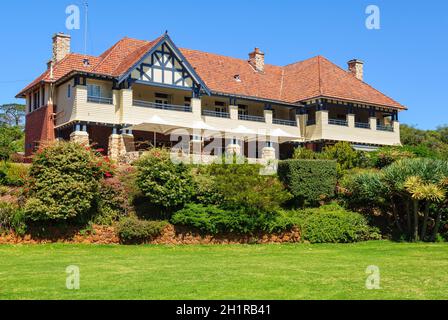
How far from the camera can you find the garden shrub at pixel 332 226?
2231 centimetres

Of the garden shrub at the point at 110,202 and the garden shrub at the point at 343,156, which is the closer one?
the garden shrub at the point at 110,202

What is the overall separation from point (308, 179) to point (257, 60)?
17342mm

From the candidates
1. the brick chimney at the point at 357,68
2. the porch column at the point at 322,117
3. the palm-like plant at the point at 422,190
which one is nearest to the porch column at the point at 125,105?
the porch column at the point at 322,117

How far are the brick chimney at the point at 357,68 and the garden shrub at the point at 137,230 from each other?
84.6 feet

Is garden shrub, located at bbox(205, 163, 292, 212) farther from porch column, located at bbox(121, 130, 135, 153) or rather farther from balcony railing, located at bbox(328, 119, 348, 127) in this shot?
balcony railing, located at bbox(328, 119, 348, 127)

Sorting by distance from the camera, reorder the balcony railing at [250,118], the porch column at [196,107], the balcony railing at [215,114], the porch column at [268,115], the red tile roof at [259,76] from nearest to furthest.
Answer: the red tile roof at [259,76] < the porch column at [196,107] < the balcony railing at [215,114] < the balcony railing at [250,118] < the porch column at [268,115]

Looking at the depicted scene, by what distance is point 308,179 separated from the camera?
24.6 m

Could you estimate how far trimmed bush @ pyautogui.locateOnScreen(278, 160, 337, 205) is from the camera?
24.5m

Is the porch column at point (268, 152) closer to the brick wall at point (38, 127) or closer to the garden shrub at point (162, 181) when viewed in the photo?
the brick wall at point (38, 127)

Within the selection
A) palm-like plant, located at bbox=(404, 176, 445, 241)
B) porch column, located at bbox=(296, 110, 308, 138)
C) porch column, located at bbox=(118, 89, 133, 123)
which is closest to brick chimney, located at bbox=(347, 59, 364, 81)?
porch column, located at bbox=(296, 110, 308, 138)
